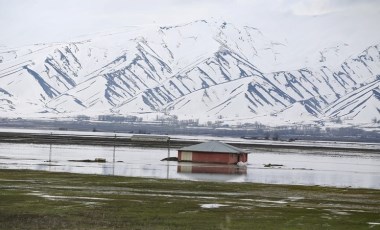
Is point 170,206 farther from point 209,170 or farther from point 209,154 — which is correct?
point 209,154

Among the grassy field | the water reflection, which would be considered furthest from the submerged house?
the grassy field

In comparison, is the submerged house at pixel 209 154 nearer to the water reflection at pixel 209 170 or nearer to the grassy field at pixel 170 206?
the water reflection at pixel 209 170

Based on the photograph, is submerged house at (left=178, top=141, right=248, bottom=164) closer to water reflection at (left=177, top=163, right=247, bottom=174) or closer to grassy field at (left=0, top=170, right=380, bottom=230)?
water reflection at (left=177, top=163, right=247, bottom=174)

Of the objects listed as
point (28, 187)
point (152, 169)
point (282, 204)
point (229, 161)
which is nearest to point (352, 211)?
point (282, 204)

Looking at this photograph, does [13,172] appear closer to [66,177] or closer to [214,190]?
[66,177]

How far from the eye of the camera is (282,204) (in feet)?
183

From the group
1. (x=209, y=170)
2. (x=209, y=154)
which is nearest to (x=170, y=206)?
(x=209, y=170)

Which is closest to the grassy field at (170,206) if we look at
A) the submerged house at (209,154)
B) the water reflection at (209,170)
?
A: the water reflection at (209,170)

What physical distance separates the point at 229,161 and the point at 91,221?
85748mm

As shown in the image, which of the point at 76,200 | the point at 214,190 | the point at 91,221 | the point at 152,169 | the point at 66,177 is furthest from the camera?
the point at 152,169

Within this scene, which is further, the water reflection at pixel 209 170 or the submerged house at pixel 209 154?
the submerged house at pixel 209 154

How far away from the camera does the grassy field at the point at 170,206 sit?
42.8 meters

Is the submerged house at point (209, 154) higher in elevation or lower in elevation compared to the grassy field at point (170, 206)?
higher

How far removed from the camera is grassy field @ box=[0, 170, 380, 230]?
42.8 metres
